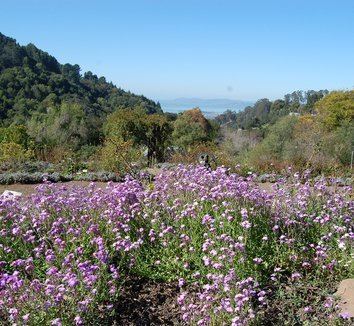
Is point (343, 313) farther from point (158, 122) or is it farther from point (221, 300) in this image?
point (158, 122)

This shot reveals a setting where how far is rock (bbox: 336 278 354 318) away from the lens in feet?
11.9

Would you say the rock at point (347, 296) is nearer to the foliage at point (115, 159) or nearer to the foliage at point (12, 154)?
the foliage at point (115, 159)

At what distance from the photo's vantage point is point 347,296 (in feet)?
12.4

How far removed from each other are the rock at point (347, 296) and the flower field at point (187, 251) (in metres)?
0.07

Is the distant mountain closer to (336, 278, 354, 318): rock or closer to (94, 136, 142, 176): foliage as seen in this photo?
(94, 136, 142, 176): foliage

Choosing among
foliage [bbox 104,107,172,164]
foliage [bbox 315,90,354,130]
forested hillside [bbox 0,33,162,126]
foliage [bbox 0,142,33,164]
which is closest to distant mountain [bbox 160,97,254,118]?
forested hillside [bbox 0,33,162,126]

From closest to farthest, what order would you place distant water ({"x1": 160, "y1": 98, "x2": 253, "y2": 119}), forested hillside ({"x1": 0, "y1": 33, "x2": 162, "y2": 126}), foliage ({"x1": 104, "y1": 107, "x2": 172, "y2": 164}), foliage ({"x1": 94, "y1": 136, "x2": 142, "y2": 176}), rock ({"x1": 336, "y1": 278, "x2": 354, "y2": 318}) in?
rock ({"x1": 336, "y1": 278, "x2": 354, "y2": 318}) → foliage ({"x1": 94, "y1": 136, "x2": 142, "y2": 176}) → foliage ({"x1": 104, "y1": 107, "x2": 172, "y2": 164}) → forested hillside ({"x1": 0, "y1": 33, "x2": 162, "y2": 126}) → distant water ({"x1": 160, "y1": 98, "x2": 253, "y2": 119})

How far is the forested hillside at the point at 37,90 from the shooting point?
4809 centimetres

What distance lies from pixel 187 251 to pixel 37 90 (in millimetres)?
54158

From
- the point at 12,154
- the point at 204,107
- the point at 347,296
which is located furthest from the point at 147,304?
the point at 204,107

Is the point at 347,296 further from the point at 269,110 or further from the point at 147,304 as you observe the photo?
the point at 269,110

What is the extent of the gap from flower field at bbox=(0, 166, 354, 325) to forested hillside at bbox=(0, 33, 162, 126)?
38.1 metres

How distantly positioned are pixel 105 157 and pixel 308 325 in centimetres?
1180

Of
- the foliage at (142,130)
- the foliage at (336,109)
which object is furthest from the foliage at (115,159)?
the foliage at (336,109)
